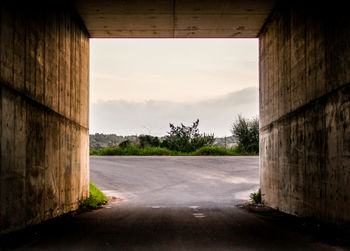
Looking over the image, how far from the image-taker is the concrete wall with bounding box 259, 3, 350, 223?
24.0ft

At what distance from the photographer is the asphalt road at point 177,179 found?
17.6 meters

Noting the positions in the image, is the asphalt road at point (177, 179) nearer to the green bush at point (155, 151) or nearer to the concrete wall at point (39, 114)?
the green bush at point (155, 151)

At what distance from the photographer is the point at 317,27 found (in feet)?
28.2

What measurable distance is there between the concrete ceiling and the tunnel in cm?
3

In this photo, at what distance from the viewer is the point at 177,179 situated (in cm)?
2333

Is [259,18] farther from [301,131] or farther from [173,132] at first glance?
[173,132]

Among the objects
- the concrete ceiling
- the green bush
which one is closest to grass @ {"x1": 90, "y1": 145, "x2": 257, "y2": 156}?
the green bush

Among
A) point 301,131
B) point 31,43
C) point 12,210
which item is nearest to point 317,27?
point 301,131

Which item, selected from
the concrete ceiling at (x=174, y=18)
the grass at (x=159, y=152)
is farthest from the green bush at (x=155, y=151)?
the concrete ceiling at (x=174, y=18)

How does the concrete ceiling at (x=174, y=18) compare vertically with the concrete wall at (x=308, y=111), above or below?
above

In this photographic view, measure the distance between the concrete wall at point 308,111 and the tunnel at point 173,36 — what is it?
0.08ft

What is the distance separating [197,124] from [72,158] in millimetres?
29253

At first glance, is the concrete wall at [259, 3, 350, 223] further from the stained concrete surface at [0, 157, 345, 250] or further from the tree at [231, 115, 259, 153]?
the tree at [231, 115, 259, 153]

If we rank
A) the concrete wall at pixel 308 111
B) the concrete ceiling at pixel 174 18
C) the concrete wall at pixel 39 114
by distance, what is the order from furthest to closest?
the concrete ceiling at pixel 174 18, the concrete wall at pixel 308 111, the concrete wall at pixel 39 114
